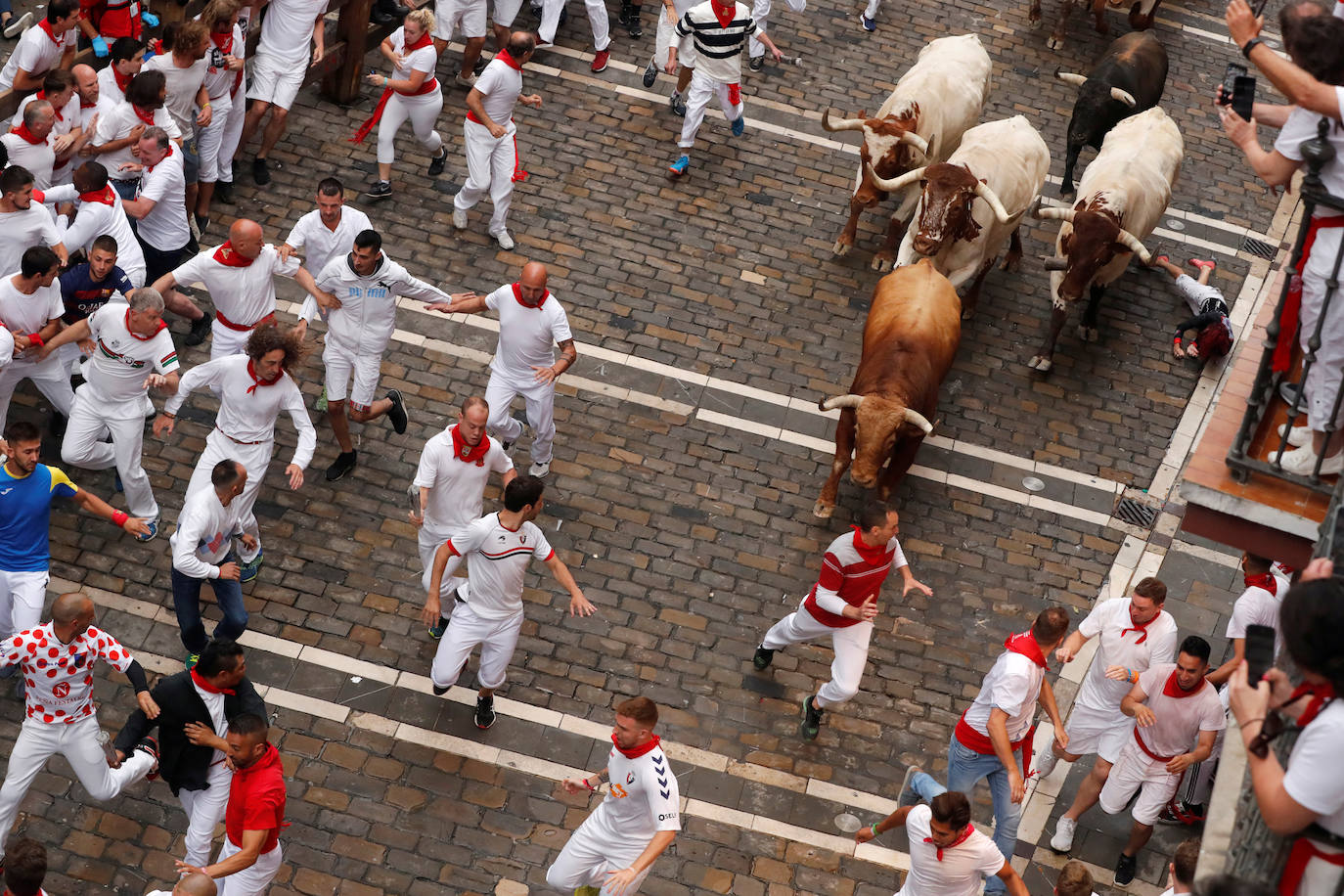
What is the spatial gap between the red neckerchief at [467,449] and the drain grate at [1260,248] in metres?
11.3

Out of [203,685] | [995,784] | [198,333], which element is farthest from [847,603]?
[198,333]

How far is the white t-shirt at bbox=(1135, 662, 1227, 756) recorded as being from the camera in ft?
33.2

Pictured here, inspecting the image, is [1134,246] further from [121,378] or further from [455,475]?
[121,378]

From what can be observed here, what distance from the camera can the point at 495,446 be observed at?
36.2ft

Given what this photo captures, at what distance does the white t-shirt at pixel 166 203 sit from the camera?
1305 cm

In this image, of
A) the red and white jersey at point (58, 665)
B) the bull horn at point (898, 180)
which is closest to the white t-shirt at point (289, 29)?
the bull horn at point (898, 180)

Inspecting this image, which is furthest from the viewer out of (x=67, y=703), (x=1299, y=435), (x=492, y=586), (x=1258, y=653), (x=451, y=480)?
(x=451, y=480)

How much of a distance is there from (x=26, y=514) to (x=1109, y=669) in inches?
297

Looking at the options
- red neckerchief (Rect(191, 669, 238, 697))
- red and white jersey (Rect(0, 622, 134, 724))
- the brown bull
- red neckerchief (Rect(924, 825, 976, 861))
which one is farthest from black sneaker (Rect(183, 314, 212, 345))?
red neckerchief (Rect(924, 825, 976, 861))

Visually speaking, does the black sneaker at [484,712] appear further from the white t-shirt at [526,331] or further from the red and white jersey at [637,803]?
the white t-shirt at [526,331]

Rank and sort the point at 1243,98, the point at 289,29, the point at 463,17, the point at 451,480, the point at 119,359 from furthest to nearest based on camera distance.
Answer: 1. the point at 463,17
2. the point at 289,29
3. the point at 119,359
4. the point at 451,480
5. the point at 1243,98

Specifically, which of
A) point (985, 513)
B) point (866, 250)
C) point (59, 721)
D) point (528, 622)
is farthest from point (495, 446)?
point (866, 250)

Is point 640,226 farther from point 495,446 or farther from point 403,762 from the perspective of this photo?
point 403,762

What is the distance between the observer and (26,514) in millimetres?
9984
